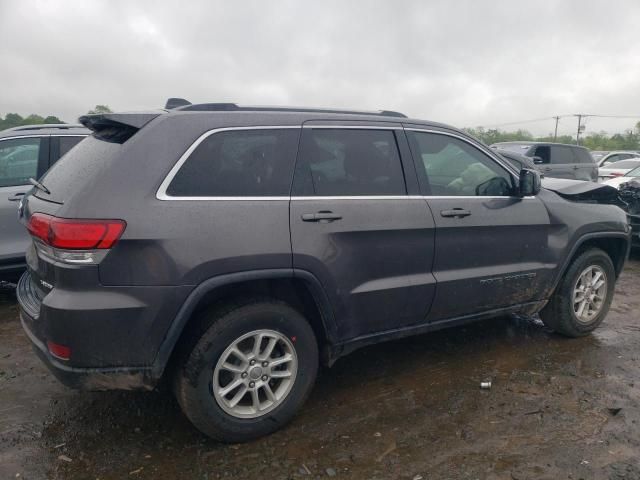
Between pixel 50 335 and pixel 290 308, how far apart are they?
1.21 metres

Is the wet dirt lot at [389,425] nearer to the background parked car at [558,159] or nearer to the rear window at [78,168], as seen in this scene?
the rear window at [78,168]

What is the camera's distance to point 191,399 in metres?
2.78

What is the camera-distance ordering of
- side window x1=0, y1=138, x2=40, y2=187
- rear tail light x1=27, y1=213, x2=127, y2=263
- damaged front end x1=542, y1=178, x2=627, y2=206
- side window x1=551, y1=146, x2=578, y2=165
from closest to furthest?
1. rear tail light x1=27, y1=213, x2=127, y2=263
2. damaged front end x1=542, y1=178, x2=627, y2=206
3. side window x1=0, y1=138, x2=40, y2=187
4. side window x1=551, y1=146, x2=578, y2=165

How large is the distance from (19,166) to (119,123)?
321 cm

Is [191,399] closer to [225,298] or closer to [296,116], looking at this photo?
[225,298]

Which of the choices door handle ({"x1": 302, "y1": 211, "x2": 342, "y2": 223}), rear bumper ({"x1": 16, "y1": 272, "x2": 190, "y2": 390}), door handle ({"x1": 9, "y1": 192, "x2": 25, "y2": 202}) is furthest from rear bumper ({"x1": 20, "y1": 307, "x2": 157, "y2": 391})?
door handle ({"x1": 9, "y1": 192, "x2": 25, "y2": 202})

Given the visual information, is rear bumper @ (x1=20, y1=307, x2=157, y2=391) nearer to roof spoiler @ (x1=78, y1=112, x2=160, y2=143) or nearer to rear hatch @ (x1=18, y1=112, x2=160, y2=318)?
rear hatch @ (x1=18, y1=112, x2=160, y2=318)

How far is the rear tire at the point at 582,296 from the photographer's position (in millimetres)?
4359

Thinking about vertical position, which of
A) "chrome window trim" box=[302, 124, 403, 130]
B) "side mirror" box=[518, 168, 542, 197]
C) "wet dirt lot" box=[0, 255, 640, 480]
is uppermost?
"chrome window trim" box=[302, 124, 403, 130]

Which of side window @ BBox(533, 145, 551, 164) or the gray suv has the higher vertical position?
side window @ BBox(533, 145, 551, 164)

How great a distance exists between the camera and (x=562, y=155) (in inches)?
534

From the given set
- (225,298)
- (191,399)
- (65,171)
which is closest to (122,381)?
(191,399)

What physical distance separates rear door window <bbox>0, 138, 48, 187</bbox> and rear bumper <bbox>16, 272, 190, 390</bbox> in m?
3.18

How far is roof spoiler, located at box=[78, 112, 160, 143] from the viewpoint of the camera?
2.81 meters
